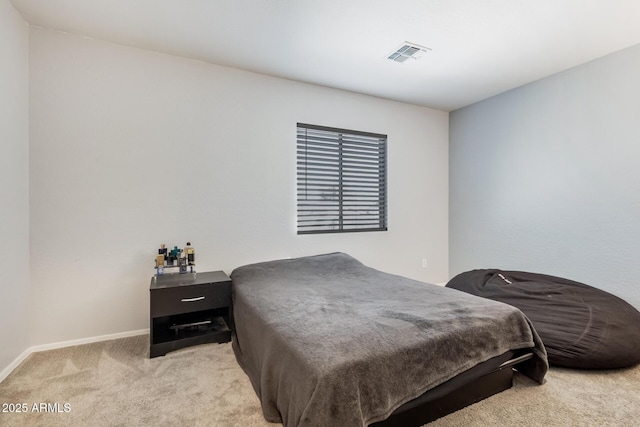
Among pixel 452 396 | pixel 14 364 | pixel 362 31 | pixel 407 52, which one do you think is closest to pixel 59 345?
pixel 14 364

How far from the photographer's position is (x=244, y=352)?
212 cm

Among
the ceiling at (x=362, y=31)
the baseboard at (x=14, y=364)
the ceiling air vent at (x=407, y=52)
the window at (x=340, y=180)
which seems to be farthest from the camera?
the window at (x=340, y=180)

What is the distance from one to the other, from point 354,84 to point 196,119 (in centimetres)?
175

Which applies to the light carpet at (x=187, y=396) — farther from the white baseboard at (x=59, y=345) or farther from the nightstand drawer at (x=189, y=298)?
the nightstand drawer at (x=189, y=298)

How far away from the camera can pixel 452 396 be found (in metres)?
1.62

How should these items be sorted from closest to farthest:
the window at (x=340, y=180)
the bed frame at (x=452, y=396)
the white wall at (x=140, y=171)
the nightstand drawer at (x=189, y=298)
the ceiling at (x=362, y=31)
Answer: the bed frame at (x=452, y=396), the ceiling at (x=362, y=31), the nightstand drawer at (x=189, y=298), the white wall at (x=140, y=171), the window at (x=340, y=180)

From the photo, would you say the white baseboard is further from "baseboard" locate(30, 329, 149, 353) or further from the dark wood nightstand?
the dark wood nightstand

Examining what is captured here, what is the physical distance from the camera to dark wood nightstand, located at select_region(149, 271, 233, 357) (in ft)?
7.41

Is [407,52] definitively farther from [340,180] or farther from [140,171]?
[140,171]

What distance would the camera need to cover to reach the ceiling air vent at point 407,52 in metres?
2.57

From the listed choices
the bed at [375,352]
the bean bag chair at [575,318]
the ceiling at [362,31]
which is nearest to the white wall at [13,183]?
the ceiling at [362,31]

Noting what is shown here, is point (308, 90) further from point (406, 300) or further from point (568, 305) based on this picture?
point (568, 305)

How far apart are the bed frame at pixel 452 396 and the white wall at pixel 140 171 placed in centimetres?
203

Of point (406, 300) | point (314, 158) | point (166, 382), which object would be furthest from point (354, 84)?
point (166, 382)
